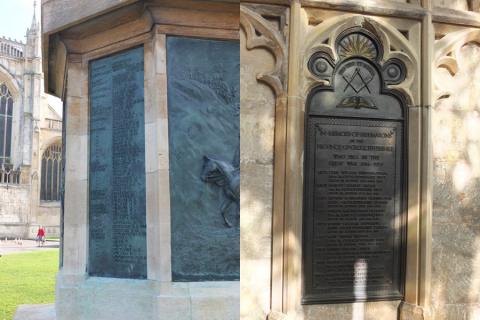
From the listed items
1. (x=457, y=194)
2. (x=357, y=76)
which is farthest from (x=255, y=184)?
(x=457, y=194)

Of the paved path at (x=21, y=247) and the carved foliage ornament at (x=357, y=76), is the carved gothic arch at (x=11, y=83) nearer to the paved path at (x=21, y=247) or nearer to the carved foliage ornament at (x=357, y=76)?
the paved path at (x=21, y=247)

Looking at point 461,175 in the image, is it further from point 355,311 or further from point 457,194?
point 355,311

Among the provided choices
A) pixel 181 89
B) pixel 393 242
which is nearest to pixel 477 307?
pixel 393 242

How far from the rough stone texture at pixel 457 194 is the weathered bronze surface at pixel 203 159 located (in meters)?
2.06

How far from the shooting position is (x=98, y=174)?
5.52 metres

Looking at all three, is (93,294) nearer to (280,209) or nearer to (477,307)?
(280,209)

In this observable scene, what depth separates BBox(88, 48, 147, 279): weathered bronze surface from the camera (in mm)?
5121

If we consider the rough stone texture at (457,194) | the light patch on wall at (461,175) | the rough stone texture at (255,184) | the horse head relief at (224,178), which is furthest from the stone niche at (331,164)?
the light patch on wall at (461,175)

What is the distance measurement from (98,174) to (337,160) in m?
2.47

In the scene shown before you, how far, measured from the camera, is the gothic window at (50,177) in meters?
51.6

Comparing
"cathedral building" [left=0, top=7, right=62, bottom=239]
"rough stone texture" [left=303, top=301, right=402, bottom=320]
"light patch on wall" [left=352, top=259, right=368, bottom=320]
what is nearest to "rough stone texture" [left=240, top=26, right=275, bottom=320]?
"rough stone texture" [left=303, top=301, right=402, bottom=320]

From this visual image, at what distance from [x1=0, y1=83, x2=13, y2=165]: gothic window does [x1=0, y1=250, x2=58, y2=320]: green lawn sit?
35.2 metres

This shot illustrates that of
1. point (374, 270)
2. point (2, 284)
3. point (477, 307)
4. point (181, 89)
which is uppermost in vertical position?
point (181, 89)

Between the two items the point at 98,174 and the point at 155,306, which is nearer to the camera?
the point at 155,306
